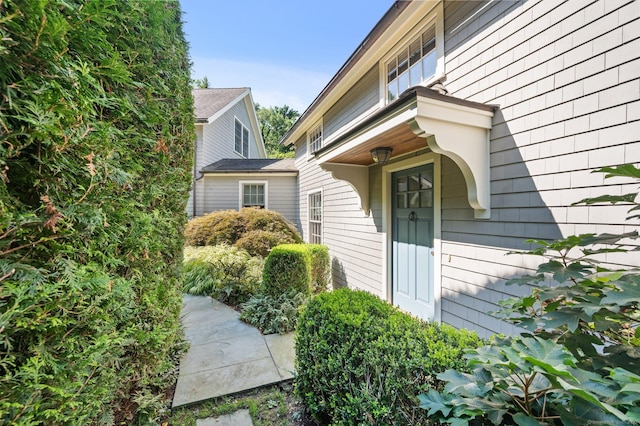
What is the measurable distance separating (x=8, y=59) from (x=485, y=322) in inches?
143

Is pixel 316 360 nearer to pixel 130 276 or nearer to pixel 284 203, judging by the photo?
pixel 130 276

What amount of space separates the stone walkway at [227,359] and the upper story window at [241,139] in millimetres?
10511

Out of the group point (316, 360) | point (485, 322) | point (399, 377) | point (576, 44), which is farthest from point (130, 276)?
point (576, 44)

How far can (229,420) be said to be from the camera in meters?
2.12

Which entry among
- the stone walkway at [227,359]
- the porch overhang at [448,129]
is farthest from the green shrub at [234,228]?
the porch overhang at [448,129]

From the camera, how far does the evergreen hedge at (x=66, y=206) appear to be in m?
0.83

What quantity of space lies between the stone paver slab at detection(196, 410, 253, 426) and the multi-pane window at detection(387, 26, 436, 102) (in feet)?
14.0

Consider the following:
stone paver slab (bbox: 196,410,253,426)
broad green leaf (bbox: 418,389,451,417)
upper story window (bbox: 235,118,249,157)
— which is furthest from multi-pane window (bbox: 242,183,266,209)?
broad green leaf (bbox: 418,389,451,417)

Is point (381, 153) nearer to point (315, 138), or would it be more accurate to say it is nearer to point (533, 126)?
point (533, 126)

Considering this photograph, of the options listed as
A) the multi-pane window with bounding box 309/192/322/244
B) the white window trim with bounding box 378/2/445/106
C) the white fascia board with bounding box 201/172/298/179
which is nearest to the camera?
the white window trim with bounding box 378/2/445/106

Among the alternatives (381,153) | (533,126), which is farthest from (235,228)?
(533,126)

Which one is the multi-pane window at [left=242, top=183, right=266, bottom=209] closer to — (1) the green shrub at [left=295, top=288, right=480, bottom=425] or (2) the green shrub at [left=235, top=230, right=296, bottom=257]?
(2) the green shrub at [left=235, top=230, right=296, bottom=257]

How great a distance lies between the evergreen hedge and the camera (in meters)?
0.83

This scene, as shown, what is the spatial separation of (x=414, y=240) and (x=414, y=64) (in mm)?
2491
